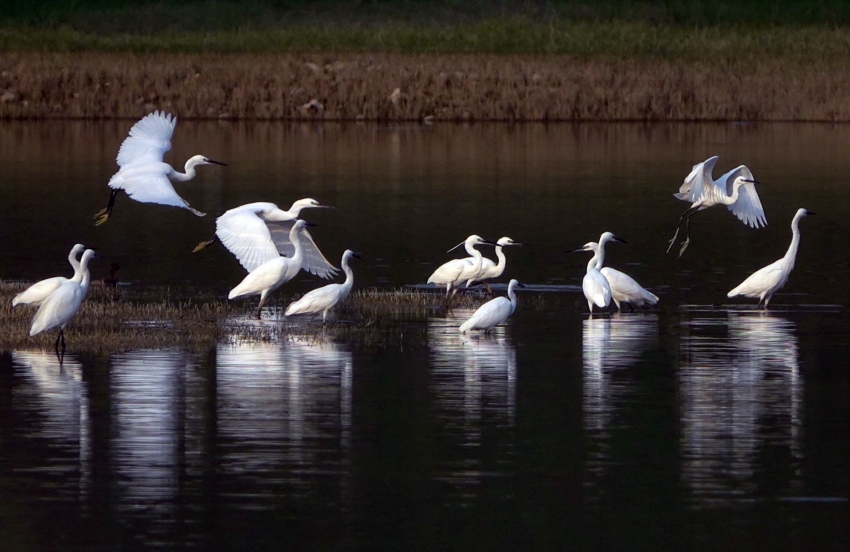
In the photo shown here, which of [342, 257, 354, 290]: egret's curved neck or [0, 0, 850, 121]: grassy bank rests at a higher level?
[0, 0, 850, 121]: grassy bank

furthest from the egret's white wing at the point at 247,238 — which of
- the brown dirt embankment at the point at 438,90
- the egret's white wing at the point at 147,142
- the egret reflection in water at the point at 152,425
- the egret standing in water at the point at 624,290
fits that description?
the brown dirt embankment at the point at 438,90

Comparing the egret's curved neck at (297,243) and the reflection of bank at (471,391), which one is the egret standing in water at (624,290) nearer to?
the reflection of bank at (471,391)

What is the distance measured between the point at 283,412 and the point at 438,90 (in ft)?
104

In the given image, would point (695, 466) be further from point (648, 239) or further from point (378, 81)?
point (378, 81)

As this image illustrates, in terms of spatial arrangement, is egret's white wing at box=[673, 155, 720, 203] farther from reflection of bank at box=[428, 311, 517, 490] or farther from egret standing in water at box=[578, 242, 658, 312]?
reflection of bank at box=[428, 311, 517, 490]

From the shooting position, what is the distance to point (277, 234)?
17812 mm

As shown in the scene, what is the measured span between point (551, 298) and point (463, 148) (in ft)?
69.8

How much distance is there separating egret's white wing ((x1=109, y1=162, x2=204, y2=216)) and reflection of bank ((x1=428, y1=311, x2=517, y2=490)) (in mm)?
2637

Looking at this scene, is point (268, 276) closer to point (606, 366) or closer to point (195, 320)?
point (195, 320)

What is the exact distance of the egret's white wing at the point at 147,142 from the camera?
17.2 m

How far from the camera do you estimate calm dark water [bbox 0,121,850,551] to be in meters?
8.67

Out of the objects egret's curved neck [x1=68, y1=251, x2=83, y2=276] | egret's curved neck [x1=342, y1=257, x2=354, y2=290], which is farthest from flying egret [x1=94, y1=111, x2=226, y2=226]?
egret's curved neck [x1=342, y1=257, x2=354, y2=290]

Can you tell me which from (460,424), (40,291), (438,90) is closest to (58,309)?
(40,291)

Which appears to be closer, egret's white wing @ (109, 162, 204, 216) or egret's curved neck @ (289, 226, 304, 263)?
egret's curved neck @ (289, 226, 304, 263)
